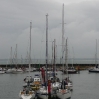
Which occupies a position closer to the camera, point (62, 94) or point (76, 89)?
point (62, 94)

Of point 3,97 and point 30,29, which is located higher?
point 30,29

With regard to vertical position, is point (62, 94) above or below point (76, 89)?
above

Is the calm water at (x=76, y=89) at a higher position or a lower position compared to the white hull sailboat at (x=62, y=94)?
lower

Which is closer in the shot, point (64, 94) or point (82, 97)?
point (64, 94)

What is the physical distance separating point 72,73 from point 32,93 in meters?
64.6

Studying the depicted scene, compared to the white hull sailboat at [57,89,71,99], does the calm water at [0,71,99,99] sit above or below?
below

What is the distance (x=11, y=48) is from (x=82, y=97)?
88.6 m

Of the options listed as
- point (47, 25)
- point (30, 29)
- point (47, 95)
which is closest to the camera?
point (47, 95)

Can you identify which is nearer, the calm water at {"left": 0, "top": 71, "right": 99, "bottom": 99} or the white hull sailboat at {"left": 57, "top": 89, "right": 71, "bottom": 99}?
the white hull sailboat at {"left": 57, "top": 89, "right": 71, "bottom": 99}

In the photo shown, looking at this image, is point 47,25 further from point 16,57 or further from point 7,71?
point 16,57

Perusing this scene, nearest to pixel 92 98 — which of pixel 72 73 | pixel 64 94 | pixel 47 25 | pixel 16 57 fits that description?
pixel 64 94

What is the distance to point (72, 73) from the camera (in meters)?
106

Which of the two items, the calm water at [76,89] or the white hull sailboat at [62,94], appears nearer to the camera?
the white hull sailboat at [62,94]

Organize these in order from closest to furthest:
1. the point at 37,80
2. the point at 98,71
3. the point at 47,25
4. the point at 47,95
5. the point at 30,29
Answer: the point at 47,95, the point at 47,25, the point at 30,29, the point at 37,80, the point at 98,71
